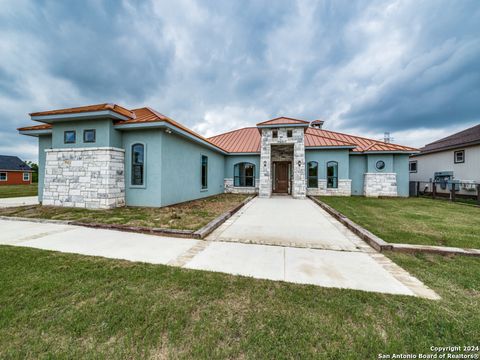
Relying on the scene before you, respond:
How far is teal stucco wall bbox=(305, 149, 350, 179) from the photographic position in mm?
12906

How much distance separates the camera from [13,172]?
1113 inches

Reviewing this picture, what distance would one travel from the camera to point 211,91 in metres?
14.0

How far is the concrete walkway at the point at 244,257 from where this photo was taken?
8.70ft

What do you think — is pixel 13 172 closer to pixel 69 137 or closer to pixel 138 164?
pixel 69 137

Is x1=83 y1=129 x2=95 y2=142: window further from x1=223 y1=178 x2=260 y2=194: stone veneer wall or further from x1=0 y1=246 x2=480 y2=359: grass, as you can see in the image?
x1=223 y1=178 x2=260 y2=194: stone veneer wall

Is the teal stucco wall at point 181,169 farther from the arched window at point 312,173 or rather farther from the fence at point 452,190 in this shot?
the fence at point 452,190

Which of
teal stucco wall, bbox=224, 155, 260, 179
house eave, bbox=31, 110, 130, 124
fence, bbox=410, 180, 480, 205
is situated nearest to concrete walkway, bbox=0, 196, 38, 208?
house eave, bbox=31, 110, 130, 124

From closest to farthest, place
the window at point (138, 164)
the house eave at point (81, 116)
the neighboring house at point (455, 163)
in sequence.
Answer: the house eave at point (81, 116) < the window at point (138, 164) < the neighboring house at point (455, 163)

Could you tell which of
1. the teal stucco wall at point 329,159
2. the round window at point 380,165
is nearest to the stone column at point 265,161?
the teal stucco wall at point 329,159

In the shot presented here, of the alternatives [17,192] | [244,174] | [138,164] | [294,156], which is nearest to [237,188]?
[244,174]

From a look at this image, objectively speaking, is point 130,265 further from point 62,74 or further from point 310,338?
point 62,74

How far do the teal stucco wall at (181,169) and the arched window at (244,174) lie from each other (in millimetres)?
2864

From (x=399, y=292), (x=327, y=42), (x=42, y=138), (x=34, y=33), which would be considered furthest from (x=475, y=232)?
(x=34, y=33)

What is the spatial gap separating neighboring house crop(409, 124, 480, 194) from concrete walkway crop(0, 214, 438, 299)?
14.9 meters
